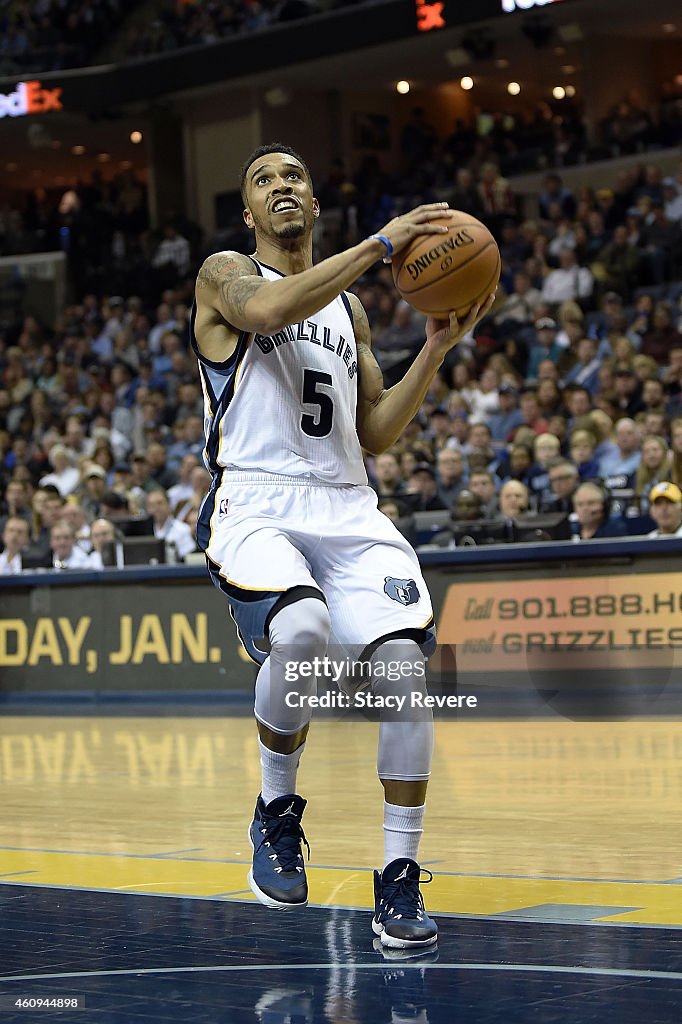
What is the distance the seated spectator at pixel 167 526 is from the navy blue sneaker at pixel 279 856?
1008 centimetres

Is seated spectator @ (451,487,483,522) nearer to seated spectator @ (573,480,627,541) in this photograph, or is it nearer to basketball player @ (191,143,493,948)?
seated spectator @ (573,480,627,541)

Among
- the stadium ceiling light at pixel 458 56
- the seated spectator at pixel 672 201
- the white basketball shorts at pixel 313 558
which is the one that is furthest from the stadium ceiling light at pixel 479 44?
the white basketball shorts at pixel 313 558

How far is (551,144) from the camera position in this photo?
25094 millimetres

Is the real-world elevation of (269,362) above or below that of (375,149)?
below

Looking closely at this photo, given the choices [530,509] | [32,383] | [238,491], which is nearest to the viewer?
[238,491]

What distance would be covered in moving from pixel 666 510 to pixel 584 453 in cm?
202

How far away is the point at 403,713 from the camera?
4680 mm

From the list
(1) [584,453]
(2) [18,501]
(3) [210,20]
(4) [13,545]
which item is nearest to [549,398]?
(1) [584,453]

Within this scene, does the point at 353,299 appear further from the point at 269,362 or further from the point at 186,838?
the point at 186,838

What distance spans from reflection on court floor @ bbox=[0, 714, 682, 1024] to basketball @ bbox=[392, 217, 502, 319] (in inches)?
76.9

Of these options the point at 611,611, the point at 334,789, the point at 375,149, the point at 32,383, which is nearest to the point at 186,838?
the point at 334,789

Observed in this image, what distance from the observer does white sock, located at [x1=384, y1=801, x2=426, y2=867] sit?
15.1 feet

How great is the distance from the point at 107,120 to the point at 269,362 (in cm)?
2734

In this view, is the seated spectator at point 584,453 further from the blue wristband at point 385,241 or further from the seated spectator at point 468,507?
the blue wristband at point 385,241
